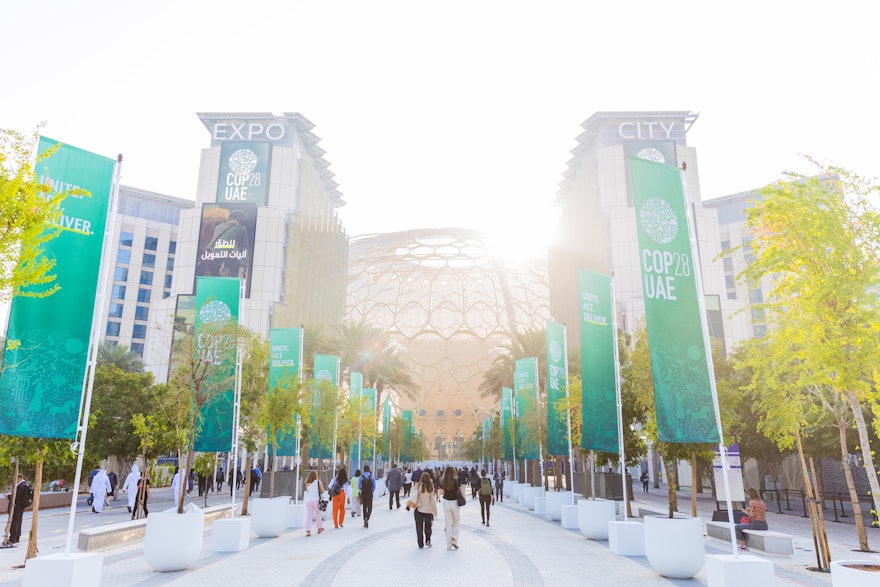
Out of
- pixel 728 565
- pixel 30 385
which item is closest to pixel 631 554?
pixel 728 565

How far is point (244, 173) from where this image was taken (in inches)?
2470

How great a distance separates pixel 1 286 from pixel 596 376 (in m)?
11.6

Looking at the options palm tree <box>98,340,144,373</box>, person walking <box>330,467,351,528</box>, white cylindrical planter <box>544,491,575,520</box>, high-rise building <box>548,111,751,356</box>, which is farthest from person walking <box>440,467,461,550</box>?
high-rise building <box>548,111,751,356</box>

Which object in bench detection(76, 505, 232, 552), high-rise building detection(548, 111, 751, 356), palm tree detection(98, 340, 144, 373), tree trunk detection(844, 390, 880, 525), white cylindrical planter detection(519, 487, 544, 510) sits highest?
high-rise building detection(548, 111, 751, 356)

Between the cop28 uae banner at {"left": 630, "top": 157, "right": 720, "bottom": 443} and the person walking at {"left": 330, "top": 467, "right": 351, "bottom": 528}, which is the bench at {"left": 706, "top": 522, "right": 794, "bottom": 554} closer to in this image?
the cop28 uae banner at {"left": 630, "top": 157, "right": 720, "bottom": 443}

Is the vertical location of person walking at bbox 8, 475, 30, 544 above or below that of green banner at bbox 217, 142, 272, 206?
below

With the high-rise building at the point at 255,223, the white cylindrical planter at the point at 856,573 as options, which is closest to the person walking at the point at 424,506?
the white cylindrical planter at the point at 856,573

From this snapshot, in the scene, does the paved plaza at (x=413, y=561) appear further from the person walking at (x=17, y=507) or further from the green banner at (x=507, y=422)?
the green banner at (x=507, y=422)

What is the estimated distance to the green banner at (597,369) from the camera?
13.9m

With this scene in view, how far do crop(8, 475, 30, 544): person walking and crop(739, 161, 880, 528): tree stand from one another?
1513 cm

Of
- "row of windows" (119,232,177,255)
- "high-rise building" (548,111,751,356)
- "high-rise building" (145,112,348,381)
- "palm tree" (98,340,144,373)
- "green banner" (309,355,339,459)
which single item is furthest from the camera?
"row of windows" (119,232,177,255)

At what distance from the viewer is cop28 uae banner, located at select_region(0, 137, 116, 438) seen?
7.55 meters

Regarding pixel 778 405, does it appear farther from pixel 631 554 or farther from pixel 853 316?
pixel 631 554

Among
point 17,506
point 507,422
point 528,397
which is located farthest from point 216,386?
point 507,422
